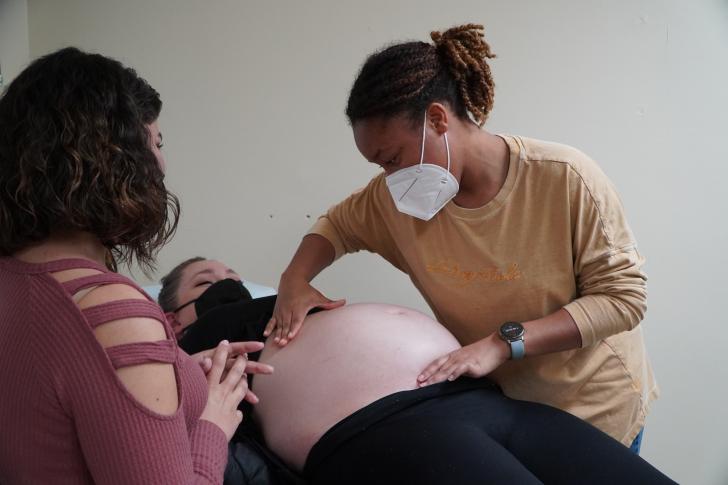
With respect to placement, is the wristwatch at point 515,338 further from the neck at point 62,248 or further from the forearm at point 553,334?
the neck at point 62,248

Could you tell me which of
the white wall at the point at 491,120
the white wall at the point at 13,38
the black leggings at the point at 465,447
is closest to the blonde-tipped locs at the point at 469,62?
the black leggings at the point at 465,447

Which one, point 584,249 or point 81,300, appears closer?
point 81,300

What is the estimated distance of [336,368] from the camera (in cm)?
129

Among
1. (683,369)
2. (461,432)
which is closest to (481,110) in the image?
(461,432)

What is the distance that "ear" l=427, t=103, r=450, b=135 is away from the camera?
51.7 inches

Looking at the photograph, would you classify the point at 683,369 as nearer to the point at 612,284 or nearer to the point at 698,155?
the point at 698,155

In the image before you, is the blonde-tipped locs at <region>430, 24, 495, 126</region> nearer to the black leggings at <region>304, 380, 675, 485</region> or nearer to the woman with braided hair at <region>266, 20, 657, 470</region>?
the woman with braided hair at <region>266, 20, 657, 470</region>

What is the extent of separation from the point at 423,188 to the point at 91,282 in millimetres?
767

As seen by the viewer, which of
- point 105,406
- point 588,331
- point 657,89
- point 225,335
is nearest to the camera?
point 105,406

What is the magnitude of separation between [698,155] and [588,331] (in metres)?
1.08

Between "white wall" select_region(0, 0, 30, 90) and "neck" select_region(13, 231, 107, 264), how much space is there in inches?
61.1

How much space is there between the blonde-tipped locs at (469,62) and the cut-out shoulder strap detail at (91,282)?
0.83 metres

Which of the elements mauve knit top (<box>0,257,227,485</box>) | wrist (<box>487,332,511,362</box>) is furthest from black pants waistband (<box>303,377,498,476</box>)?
mauve knit top (<box>0,257,227,485</box>)

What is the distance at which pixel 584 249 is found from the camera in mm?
1314
